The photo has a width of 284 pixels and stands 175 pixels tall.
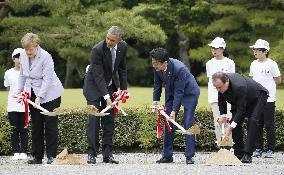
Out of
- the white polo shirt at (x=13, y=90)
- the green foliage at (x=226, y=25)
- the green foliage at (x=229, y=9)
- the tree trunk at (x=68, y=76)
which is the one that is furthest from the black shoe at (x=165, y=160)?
the tree trunk at (x=68, y=76)

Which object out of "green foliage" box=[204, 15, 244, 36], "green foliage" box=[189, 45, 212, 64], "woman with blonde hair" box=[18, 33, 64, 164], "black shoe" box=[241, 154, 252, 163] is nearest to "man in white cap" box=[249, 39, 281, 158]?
"black shoe" box=[241, 154, 252, 163]

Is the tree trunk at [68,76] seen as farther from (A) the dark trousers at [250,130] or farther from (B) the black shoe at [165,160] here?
(A) the dark trousers at [250,130]

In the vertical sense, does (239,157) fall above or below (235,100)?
below

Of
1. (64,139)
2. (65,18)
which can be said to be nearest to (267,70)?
(64,139)

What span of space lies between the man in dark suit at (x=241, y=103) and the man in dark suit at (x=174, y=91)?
0.46 m

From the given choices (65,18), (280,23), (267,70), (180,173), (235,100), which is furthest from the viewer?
(280,23)

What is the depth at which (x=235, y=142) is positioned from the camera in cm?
1043

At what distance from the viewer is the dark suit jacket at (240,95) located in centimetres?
988

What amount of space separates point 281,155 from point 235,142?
176 centimetres

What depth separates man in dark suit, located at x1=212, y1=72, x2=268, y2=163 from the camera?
32.4 feet

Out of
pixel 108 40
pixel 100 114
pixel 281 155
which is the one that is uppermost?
pixel 108 40

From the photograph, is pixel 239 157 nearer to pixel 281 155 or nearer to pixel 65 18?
pixel 281 155

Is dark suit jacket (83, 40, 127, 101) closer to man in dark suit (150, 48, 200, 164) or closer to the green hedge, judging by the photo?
man in dark suit (150, 48, 200, 164)

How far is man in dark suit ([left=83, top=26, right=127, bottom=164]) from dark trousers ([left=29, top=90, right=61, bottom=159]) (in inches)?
17.3
